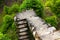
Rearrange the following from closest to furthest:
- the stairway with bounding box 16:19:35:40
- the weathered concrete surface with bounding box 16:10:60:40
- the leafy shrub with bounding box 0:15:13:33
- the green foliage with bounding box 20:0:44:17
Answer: the weathered concrete surface with bounding box 16:10:60:40, the stairway with bounding box 16:19:35:40, the green foliage with bounding box 20:0:44:17, the leafy shrub with bounding box 0:15:13:33

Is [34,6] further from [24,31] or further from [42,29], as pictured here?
[42,29]

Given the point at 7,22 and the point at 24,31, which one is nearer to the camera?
the point at 24,31

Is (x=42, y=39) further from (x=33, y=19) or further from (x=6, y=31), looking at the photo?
(x=6, y=31)

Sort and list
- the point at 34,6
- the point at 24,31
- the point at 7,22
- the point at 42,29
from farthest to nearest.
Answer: the point at 7,22, the point at 34,6, the point at 24,31, the point at 42,29

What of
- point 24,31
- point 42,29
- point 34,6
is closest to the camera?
point 42,29

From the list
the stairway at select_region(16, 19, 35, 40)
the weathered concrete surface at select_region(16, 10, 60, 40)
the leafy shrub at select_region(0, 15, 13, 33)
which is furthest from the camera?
the leafy shrub at select_region(0, 15, 13, 33)

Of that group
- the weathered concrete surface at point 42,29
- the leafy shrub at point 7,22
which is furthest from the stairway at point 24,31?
the leafy shrub at point 7,22

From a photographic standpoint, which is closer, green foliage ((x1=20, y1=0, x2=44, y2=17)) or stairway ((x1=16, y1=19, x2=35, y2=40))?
stairway ((x1=16, y1=19, x2=35, y2=40))

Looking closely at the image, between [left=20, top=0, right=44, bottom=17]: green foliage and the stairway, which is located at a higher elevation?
[left=20, top=0, right=44, bottom=17]: green foliage

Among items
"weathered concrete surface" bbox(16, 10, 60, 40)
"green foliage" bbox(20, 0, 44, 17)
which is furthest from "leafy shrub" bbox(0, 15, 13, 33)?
"weathered concrete surface" bbox(16, 10, 60, 40)

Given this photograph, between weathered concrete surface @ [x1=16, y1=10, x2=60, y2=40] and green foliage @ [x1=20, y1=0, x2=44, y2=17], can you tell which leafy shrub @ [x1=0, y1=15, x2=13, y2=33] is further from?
weathered concrete surface @ [x1=16, y1=10, x2=60, y2=40]

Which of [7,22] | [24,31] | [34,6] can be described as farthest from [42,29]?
[7,22]

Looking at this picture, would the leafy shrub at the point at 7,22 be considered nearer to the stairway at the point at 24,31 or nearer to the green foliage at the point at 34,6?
the green foliage at the point at 34,6

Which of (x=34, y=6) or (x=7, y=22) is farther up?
(x=34, y=6)
